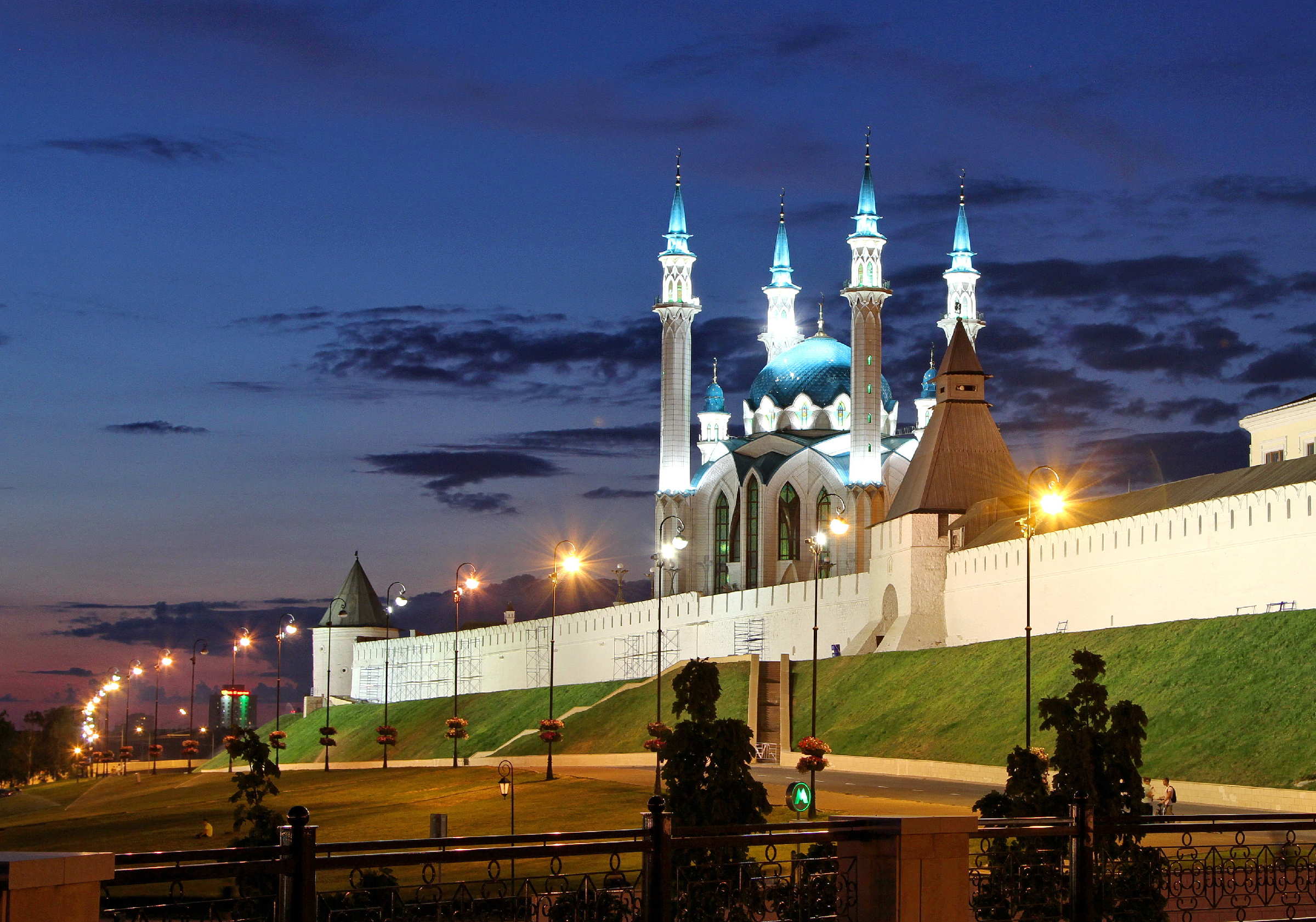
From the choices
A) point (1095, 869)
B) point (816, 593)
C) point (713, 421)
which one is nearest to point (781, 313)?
point (713, 421)

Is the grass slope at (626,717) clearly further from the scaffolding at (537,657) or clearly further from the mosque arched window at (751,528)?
the mosque arched window at (751,528)


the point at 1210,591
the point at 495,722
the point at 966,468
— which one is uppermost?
the point at 966,468

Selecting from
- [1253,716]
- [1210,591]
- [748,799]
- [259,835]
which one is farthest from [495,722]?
[748,799]

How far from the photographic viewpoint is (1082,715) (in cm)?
1673

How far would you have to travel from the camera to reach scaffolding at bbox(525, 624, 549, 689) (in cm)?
7731

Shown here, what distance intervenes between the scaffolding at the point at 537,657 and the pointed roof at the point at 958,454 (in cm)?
2425

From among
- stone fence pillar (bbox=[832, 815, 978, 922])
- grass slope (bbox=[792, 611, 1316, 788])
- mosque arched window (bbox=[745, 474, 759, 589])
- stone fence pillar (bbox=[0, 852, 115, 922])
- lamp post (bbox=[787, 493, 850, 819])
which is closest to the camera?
stone fence pillar (bbox=[0, 852, 115, 922])

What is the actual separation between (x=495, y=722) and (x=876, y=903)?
5605 cm

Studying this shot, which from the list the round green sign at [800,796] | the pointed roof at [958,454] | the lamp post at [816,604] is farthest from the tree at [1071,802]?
the pointed roof at [958,454]

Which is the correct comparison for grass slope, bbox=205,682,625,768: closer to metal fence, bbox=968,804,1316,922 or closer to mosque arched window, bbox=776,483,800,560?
mosque arched window, bbox=776,483,800,560

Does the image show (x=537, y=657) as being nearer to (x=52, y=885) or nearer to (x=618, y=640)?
(x=618, y=640)

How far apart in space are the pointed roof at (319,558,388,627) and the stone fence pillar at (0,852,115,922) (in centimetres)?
9430

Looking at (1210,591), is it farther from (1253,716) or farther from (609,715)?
(609,715)

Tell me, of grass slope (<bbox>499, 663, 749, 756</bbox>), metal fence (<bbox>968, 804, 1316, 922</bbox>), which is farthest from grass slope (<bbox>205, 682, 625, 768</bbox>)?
metal fence (<bbox>968, 804, 1316, 922</bbox>)
